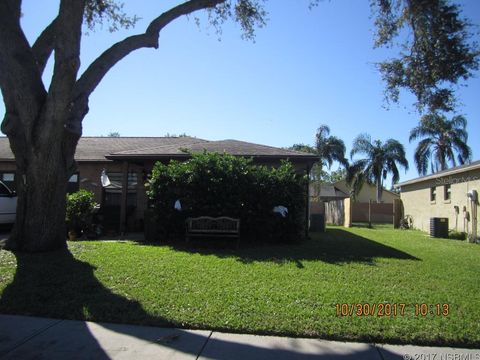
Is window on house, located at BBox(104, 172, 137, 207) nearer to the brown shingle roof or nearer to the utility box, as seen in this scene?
the brown shingle roof

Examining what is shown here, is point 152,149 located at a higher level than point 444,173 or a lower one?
lower

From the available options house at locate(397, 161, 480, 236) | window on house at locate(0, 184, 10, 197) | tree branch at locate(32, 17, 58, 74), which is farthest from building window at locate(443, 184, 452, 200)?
window on house at locate(0, 184, 10, 197)

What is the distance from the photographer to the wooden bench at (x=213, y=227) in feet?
37.0

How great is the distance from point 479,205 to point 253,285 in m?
15.1

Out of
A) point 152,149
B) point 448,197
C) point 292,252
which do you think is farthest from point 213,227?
point 448,197

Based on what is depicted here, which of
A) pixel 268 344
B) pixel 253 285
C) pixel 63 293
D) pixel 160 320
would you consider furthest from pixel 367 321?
pixel 63 293

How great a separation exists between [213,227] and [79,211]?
4.60 m

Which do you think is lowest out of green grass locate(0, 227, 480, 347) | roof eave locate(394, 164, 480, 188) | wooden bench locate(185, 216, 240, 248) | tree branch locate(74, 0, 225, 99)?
green grass locate(0, 227, 480, 347)

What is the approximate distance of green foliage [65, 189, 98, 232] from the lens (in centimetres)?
1284

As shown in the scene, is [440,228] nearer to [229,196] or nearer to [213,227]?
[229,196]

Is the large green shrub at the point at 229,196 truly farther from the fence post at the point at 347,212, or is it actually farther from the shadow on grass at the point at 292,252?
the fence post at the point at 347,212

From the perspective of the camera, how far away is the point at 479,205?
1777cm

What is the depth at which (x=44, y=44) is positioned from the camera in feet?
33.5

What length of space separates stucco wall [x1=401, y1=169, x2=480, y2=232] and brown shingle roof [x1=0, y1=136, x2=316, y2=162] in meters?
9.24
